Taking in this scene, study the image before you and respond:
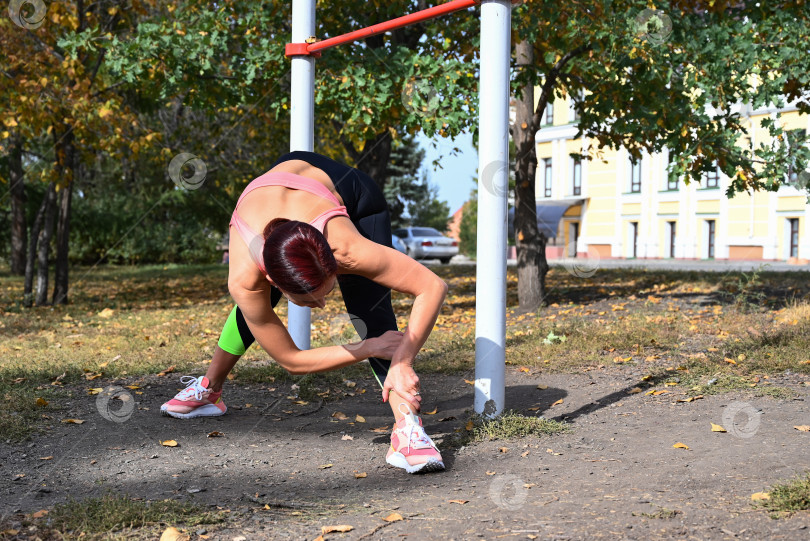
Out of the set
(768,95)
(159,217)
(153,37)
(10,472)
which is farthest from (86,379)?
(159,217)

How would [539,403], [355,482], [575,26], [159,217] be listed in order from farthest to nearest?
[159,217]
[575,26]
[539,403]
[355,482]

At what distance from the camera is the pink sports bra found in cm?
295

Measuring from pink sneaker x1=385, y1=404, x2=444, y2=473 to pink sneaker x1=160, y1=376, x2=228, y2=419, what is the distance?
4.82ft

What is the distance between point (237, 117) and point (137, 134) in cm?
367

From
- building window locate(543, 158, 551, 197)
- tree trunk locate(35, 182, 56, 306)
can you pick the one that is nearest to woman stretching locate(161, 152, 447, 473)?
tree trunk locate(35, 182, 56, 306)

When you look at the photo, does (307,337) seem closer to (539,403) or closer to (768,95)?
(539,403)

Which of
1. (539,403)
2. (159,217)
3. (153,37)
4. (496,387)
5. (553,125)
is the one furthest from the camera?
(553,125)

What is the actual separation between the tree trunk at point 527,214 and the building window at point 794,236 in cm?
2265

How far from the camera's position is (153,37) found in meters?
9.67
